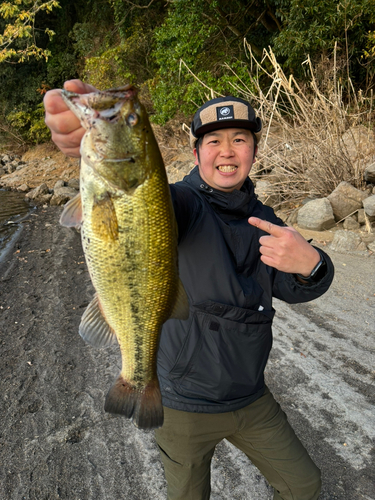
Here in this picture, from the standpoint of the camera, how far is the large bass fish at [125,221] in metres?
1.44

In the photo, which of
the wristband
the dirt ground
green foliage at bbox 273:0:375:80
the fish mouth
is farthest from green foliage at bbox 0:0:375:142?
the wristband

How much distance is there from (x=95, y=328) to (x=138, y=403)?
1.37ft

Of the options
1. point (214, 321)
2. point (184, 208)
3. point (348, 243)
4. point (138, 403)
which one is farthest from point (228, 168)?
point (348, 243)

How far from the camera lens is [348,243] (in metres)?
6.84

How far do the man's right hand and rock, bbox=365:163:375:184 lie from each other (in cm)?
730

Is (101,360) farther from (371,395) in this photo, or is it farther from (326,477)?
(371,395)

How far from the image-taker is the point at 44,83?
2442cm

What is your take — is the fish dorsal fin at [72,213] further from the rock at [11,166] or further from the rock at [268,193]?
the rock at [11,166]

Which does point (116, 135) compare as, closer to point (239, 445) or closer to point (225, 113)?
point (225, 113)

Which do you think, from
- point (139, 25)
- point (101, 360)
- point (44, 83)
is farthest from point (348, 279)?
point (44, 83)

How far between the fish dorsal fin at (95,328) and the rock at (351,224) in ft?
22.2

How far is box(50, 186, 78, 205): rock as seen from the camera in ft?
50.2

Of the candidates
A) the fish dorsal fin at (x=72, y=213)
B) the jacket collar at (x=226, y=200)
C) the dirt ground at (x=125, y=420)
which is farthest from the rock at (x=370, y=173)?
the fish dorsal fin at (x=72, y=213)

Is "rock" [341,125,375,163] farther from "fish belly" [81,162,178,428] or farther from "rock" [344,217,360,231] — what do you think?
"fish belly" [81,162,178,428]
